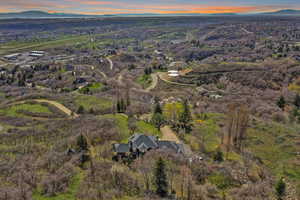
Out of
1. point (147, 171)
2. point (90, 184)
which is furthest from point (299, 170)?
point (90, 184)

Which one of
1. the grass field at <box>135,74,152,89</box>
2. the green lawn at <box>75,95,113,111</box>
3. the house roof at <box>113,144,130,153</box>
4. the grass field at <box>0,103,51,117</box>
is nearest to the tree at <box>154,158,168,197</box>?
the house roof at <box>113,144,130,153</box>

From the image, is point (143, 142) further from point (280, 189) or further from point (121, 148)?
point (280, 189)

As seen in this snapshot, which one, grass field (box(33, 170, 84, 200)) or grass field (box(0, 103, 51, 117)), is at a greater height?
grass field (box(33, 170, 84, 200))

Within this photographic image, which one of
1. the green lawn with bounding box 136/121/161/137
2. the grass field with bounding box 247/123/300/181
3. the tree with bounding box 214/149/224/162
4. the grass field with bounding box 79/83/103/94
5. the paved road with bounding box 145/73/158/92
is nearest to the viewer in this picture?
the tree with bounding box 214/149/224/162

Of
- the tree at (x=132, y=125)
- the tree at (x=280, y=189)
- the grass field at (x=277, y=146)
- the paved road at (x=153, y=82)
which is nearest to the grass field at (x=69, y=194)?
the tree at (x=132, y=125)

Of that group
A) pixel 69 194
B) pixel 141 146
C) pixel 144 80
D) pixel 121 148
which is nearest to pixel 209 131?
pixel 141 146

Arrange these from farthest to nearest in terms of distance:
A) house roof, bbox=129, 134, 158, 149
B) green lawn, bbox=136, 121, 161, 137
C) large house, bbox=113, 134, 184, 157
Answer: green lawn, bbox=136, 121, 161, 137, house roof, bbox=129, 134, 158, 149, large house, bbox=113, 134, 184, 157

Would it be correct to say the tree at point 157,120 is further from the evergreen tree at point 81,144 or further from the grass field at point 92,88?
the grass field at point 92,88

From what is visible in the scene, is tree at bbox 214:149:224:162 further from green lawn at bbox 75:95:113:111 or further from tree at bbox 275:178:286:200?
green lawn at bbox 75:95:113:111
